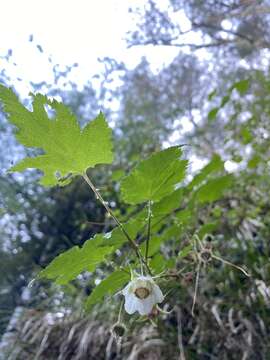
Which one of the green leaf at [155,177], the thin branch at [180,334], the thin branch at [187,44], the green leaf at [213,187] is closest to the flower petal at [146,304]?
the green leaf at [155,177]

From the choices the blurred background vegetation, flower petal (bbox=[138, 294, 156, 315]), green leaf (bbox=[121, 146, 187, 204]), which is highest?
the blurred background vegetation

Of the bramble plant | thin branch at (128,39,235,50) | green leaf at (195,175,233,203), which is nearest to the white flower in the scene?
the bramble plant

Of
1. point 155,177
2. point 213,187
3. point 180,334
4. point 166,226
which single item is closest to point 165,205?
point 155,177

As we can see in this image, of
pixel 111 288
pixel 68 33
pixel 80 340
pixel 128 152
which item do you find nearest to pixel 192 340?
pixel 80 340

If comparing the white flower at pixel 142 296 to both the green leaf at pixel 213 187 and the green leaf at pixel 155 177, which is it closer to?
the green leaf at pixel 155 177

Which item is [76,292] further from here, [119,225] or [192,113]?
[192,113]

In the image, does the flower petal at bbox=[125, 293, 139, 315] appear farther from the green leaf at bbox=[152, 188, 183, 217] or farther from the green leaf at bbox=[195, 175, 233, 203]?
the green leaf at bbox=[195, 175, 233, 203]
